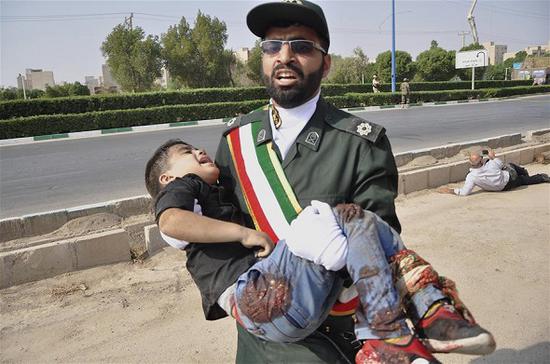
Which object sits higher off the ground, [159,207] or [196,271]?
[159,207]

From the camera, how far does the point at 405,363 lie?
3.80 ft

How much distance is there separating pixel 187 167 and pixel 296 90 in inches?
19.4

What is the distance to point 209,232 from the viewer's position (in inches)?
55.9

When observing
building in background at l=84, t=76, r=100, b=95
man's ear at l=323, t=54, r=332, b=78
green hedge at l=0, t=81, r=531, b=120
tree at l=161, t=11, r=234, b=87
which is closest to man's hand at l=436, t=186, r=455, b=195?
man's ear at l=323, t=54, r=332, b=78

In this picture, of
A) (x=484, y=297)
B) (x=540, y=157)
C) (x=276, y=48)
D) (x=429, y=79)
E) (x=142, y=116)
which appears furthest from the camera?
(x=429, y=79)

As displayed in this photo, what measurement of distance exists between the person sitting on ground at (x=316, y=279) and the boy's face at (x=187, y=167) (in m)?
0.26

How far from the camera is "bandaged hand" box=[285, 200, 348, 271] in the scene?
124 centimetres

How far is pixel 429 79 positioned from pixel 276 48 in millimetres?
53944

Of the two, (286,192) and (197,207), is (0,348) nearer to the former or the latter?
(197,207)

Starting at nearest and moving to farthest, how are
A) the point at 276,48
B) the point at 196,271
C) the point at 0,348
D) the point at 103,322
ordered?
the point at 196,271, the point at 276,48, the point at 0,348, the point at 103,322

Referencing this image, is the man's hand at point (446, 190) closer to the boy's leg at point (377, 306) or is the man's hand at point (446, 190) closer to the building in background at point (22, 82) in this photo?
the boy's leg at point (377, 306)

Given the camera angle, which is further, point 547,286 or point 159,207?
point 547,286

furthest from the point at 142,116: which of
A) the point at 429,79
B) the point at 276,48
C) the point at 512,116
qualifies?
the point at 429,79

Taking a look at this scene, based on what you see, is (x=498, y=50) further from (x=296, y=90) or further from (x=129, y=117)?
(x=296, y=90)
